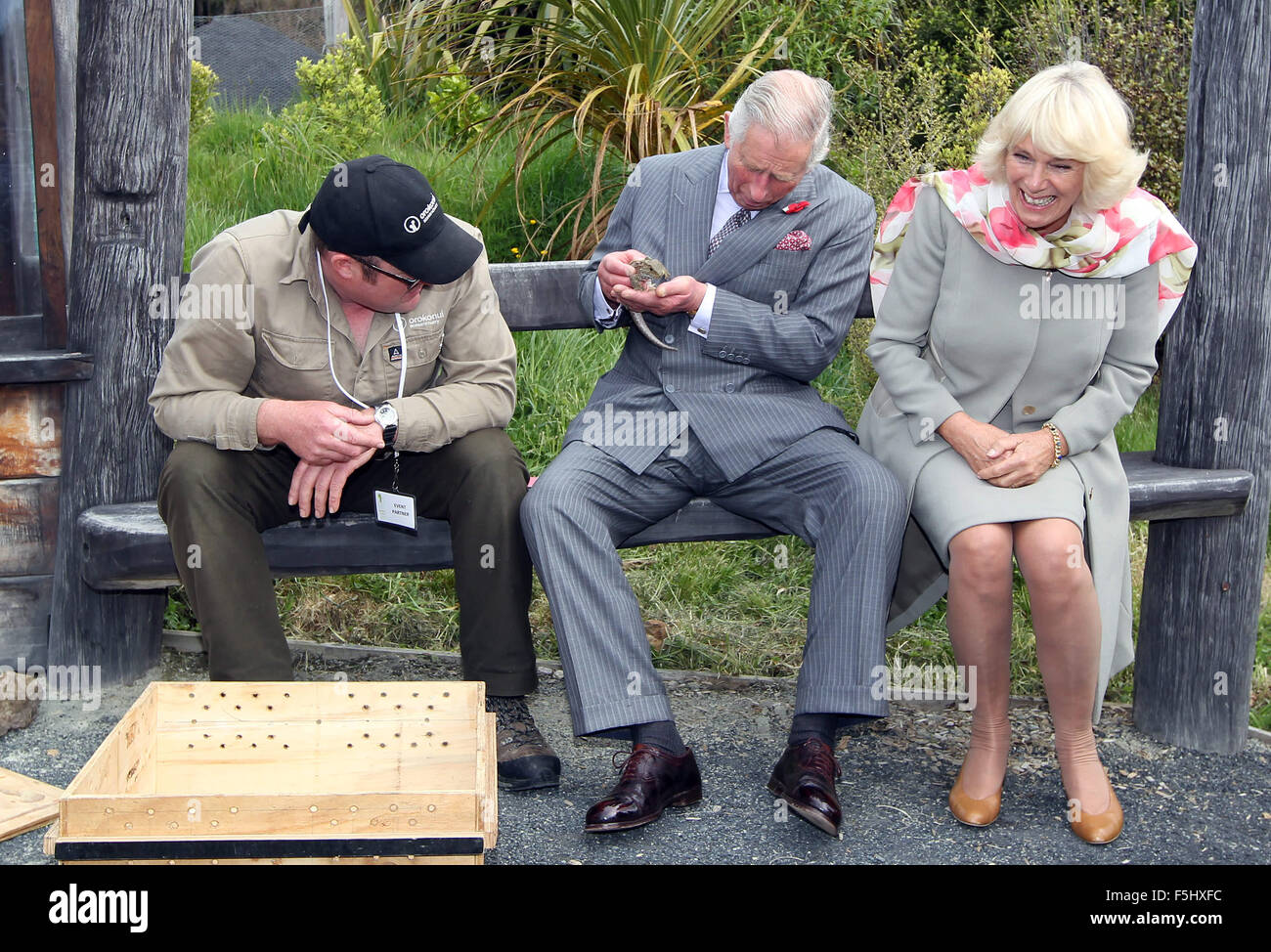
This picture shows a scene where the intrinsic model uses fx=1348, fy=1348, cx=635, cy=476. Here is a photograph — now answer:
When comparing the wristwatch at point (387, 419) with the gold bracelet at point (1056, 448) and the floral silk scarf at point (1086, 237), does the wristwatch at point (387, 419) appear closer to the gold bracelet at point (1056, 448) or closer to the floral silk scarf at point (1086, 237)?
the floral silk scarf at point (1086, 237)

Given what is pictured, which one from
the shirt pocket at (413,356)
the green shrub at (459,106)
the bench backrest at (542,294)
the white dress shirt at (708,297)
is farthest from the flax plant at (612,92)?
the shirt pocket at (413,356)

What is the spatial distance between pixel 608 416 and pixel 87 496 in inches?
53.7

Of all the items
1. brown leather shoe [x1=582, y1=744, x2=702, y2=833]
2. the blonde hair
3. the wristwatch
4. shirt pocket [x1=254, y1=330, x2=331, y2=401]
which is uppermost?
the blonde hair

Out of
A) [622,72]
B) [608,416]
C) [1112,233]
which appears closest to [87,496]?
[608,416]

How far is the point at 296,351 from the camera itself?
3143mm

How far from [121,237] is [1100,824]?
9.00ft

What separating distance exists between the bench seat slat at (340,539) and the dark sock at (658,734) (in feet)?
1.62

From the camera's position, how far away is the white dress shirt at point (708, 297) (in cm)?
327

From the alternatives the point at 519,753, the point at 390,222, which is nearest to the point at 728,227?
the point at 390,222

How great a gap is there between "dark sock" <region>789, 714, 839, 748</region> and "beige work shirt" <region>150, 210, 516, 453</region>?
3.28 feet

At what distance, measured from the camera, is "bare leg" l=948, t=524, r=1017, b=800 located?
2947 mm

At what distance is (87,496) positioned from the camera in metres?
3.48
